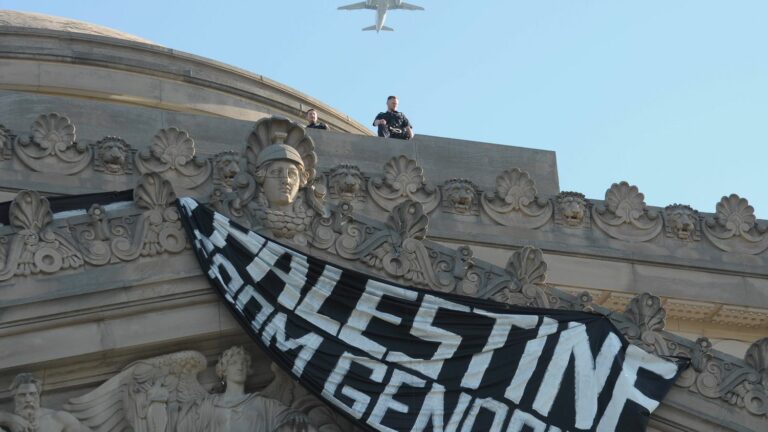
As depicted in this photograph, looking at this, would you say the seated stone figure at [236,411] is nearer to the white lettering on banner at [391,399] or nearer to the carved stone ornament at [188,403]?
the carved stone ornament at [188,403]

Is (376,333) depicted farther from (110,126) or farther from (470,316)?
(110,126)

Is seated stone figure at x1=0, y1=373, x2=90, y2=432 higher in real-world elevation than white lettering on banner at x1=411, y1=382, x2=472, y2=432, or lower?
lower

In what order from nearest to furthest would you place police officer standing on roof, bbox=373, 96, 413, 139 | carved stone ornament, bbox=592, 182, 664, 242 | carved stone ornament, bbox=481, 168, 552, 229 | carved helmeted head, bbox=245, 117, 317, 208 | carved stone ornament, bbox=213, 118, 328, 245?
carved stone ornament, bbox=213, 118, 328, 245 → carved helmeted head, bbox=245, 117, 317, 208 → carved stone ornament, bbox=481, 168, 552, 229 → carved stone ornament, bbox=592, 182, 664, 242 → police officer standing on roof, bbox=373, 96, 413, 139

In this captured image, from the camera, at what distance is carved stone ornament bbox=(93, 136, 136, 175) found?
32.9 meters

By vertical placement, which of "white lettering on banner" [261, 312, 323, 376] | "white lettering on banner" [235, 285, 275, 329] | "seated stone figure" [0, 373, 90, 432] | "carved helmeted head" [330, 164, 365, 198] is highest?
"carved helmeted head" [330, 164, 365, 198]

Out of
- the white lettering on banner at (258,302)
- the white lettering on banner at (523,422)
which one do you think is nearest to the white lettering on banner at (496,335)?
the white lettering on banner at (523,422)

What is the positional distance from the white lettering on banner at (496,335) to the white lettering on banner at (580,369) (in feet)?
1.58

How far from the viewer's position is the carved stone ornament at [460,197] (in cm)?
3388

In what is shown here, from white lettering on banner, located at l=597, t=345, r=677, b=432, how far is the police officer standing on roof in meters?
10.4

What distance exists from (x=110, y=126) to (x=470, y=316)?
9.46m

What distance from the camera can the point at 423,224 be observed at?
27609 mm

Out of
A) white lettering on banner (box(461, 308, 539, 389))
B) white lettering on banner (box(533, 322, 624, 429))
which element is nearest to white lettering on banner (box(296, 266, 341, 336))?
white lettering on banner (box(461, 308, 539, 389))

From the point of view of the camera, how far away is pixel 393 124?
37500mm

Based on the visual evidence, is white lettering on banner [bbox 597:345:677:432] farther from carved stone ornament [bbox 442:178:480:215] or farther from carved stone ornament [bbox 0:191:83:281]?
carved stone ornament [bbox 442:178:480:215]
